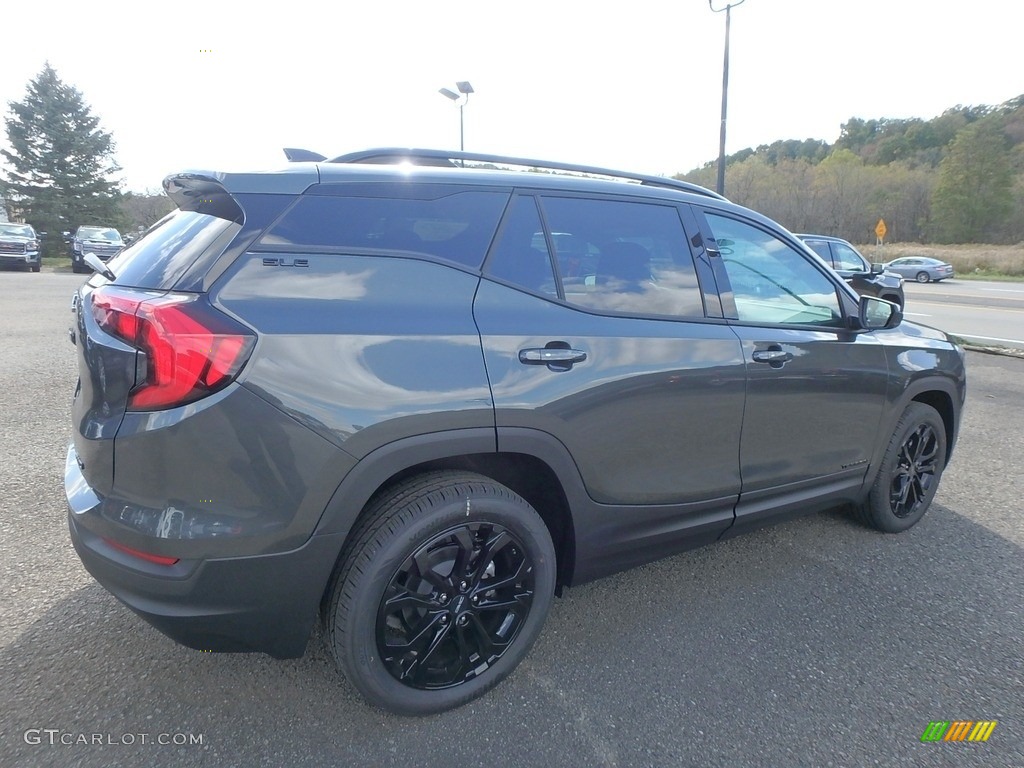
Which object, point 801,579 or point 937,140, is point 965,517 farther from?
point 937,140

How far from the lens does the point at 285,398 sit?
183 cm

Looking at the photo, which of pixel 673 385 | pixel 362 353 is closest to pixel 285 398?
pixel 362 353

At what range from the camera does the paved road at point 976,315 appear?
12.1m

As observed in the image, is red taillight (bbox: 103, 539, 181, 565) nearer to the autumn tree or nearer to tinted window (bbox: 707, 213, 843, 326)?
tinted window (bbox: 707, 213, 843, 326)

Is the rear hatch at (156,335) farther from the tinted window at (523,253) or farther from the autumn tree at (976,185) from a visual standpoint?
the autumn tree at (976,185)

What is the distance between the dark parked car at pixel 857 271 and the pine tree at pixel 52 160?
37.9 metres

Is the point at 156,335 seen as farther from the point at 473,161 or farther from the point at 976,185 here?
the point at 976,185

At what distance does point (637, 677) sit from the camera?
243 cm

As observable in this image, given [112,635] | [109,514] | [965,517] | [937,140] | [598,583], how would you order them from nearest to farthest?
[109,514] → [112,635] → [598,583] → [965,517] → [937,140]

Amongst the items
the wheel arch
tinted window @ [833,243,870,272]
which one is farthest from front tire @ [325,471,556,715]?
tinted window @ [833,243,870,272]

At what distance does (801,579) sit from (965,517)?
5.18ft

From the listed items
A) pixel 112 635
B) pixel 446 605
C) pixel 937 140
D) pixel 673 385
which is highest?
pixel 937 140

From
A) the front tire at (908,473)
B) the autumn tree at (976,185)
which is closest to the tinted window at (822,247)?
the front tire at (908,473)

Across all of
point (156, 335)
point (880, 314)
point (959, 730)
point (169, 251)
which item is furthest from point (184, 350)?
point (880, 314)
